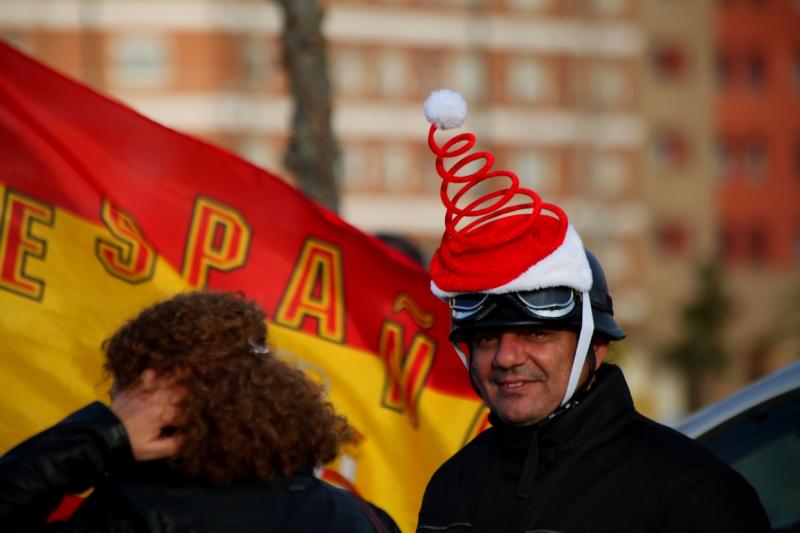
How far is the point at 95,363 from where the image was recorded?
569cm

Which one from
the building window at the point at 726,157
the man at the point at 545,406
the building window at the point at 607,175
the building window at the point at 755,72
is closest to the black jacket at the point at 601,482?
the man at the point at 545,406

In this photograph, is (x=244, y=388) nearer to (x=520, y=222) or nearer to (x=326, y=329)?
(x=520, y=222)

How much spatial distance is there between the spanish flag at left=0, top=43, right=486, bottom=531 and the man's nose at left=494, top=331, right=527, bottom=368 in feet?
6.21

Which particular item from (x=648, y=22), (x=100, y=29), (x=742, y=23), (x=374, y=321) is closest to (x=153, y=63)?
(x=100, y=29)

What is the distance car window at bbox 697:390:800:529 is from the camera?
562 centimetres

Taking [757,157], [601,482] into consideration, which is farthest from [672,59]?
[601,482]

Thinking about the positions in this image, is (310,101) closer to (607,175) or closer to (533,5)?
(533,5)

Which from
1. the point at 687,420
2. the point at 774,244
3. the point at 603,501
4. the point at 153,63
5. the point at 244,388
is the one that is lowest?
the point at 774,244

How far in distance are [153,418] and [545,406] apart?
974 millimetres

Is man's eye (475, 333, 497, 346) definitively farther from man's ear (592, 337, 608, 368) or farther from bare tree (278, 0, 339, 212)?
bare tree (278, 0, 339, 212)

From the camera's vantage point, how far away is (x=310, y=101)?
862 cm

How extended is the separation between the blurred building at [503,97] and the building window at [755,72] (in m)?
0.91

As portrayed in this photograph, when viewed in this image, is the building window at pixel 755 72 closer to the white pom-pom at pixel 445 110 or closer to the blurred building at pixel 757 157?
the blurred building at pixel 757 157

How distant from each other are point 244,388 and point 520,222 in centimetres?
88
